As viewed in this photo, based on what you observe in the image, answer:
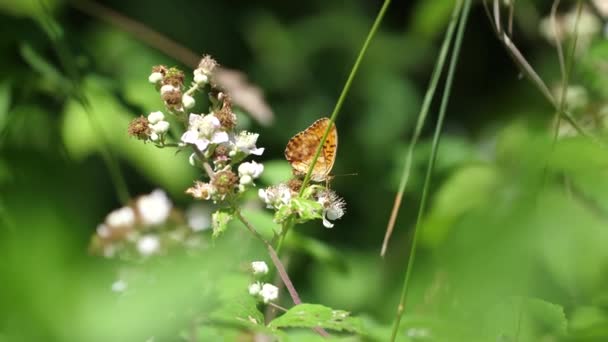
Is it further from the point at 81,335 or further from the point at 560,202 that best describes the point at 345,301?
the point at 81,335

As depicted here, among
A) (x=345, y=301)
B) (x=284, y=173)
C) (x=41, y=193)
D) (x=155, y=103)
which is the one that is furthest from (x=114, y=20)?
(x=41, y=193)

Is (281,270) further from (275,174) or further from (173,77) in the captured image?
(275,174)

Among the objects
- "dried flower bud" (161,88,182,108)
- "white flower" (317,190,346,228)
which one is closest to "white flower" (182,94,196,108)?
"dried flower bud" (161,88,182,108)

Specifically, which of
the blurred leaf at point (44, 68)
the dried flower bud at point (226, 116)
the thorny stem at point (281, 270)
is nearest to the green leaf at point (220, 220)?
the thorny stem at point (281, 270)

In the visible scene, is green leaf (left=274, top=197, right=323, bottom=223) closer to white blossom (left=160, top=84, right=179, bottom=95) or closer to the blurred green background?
the blurred green background

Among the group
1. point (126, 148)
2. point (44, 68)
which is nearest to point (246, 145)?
point (44, 68)

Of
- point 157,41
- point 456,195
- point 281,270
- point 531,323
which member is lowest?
point 531,323
